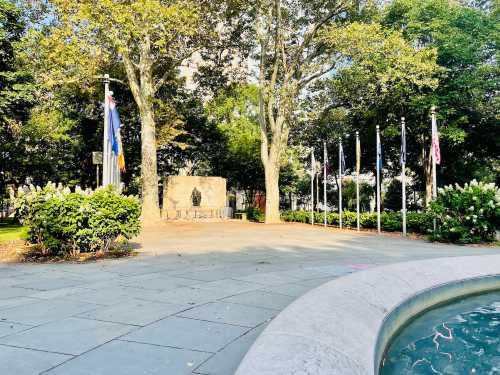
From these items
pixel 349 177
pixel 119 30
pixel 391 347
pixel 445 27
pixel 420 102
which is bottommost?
pixel 391 347

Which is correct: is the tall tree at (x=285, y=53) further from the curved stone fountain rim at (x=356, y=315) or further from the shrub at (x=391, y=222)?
the curved stone fountain rim at (x=356, y=315)

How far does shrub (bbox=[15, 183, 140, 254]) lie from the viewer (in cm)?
945

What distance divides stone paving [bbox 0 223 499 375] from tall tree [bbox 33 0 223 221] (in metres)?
11.9

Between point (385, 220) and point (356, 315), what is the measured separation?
57.2 feet

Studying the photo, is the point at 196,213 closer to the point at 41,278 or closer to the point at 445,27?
the point at 445,27

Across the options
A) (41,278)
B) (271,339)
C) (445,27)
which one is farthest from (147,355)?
(445,27)

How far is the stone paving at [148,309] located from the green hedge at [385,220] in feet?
30.1

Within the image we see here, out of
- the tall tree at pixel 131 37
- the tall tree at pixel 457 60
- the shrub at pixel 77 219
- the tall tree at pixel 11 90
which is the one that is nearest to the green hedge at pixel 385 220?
the tall tree at pixel 457 60

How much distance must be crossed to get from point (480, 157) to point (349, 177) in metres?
14.3

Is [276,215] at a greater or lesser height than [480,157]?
lesser

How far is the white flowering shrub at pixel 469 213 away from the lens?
14.3m

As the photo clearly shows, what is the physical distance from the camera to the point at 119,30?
19.7 m

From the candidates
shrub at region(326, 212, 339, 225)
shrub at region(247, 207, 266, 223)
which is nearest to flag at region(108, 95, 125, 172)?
shrub at region(326, 212, 339, 225)

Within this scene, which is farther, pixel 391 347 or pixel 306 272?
pixel 306 272
